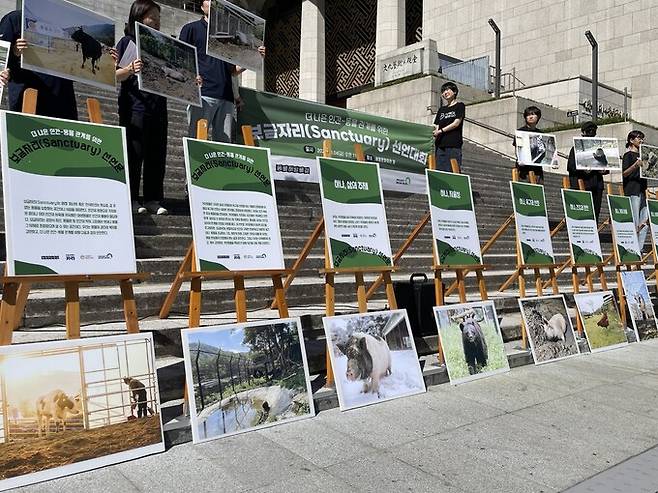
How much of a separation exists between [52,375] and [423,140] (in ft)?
27.9

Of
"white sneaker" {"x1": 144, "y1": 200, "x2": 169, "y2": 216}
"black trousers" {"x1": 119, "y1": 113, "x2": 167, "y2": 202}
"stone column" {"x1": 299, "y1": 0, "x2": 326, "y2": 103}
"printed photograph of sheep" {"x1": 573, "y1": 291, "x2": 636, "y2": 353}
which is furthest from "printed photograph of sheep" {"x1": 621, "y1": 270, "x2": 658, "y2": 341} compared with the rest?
"stone column" {"x1": 299, "y1": 0, "x2": 326, "y2": 103}

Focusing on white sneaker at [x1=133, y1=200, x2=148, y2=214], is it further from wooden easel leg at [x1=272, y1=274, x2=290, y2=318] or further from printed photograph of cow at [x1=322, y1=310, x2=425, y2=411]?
printed photograph of cow at [x1=322, y1=310, x2=425, y2=411]

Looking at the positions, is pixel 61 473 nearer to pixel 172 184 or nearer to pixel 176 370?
pixel 176 370

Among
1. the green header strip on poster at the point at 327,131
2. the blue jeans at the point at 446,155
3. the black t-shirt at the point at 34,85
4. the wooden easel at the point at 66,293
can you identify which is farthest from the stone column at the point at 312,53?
the wooden easel at the point at 66,293

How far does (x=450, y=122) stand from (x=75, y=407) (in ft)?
24.3

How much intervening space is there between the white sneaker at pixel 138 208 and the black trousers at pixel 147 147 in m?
0.08

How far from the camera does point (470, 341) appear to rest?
5.05m

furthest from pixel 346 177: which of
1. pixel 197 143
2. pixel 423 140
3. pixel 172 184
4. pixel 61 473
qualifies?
pixel 423 140

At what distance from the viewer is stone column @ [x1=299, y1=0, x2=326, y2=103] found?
26369 mm

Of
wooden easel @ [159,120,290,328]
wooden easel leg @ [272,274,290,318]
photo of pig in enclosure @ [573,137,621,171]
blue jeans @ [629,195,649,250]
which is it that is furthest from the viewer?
blue jeans @ [629,195,649,250]

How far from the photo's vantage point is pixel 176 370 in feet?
13.7

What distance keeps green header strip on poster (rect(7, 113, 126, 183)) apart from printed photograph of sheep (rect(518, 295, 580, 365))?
4.01 metres

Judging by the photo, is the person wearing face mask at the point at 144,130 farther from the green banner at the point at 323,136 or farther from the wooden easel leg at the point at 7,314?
the wooden easel leg at the point at 7,314

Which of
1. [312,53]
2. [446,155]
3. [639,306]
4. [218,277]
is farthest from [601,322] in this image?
[312,53]
